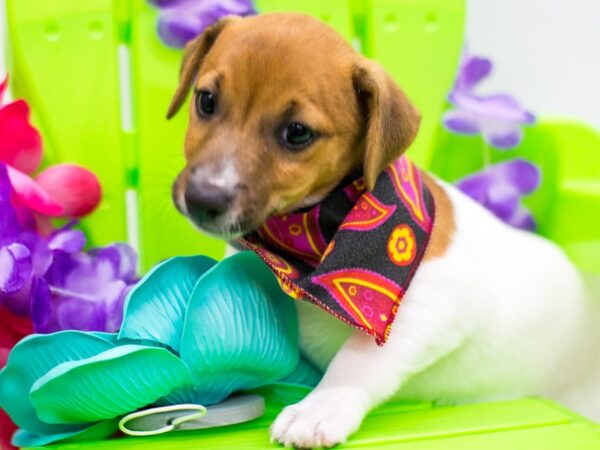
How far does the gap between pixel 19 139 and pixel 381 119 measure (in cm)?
108

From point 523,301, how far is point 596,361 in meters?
0.49

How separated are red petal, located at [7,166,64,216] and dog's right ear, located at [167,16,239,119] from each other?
462mm

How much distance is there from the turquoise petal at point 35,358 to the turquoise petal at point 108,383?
0.09 m

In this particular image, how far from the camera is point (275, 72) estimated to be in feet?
6.49

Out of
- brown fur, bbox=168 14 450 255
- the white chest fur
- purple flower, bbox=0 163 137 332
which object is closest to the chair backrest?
purple flower, bbox=0 163 137 332

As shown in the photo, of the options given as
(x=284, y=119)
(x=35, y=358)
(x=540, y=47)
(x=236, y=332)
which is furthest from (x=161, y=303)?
(x=540, y=47)

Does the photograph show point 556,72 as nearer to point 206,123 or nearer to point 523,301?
point 523,301

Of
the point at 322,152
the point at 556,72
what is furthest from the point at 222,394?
the point at 556,72

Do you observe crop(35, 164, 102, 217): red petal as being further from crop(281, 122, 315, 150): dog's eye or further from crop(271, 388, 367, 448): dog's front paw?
crop(271, 388, 367, 448): dog's front paw

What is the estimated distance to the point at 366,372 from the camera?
2004 mm

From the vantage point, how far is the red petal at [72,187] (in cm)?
254

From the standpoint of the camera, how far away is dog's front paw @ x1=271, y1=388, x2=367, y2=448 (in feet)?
5.96

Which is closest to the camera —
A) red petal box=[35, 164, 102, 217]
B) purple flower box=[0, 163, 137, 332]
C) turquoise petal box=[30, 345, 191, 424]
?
turquoise petal box=[30, 345, 191, 424]

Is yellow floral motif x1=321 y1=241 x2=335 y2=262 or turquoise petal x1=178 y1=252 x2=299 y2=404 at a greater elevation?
yellow floral motif x1=321 y1=241 x2=335 y2=262
